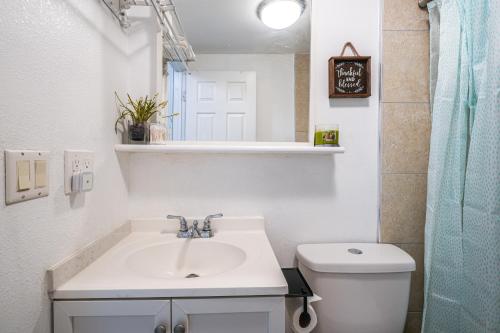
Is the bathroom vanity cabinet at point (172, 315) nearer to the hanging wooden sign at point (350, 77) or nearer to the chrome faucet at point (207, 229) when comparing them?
the chrome faucet at point (207, 229)

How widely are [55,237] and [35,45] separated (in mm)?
458

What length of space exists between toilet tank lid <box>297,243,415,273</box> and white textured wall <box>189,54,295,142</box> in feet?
1.62

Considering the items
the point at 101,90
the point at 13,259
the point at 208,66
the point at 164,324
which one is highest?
the point at 208,66

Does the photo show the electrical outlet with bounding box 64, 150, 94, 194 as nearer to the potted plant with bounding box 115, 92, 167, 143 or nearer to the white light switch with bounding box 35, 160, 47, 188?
the white light switch with bounding box 35, 160, 47, 188

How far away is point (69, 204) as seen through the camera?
2.24 feet

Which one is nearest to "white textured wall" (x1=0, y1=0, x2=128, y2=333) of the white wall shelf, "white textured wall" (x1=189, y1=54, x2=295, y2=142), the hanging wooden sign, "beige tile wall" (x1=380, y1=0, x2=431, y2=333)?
the white wall shelf

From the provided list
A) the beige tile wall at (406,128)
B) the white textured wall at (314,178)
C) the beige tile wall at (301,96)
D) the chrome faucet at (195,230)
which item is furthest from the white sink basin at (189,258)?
the beige tile wall at (406,128)

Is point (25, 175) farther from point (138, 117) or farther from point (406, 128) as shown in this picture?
point (406, 128)

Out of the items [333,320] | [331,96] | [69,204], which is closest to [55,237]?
[69,204]

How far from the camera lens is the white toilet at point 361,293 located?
91 cm

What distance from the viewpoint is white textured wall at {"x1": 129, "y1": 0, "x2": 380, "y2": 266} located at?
3.60 ft

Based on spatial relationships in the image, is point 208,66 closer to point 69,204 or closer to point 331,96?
point 331,96

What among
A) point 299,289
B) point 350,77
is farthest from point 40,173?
point 350,77

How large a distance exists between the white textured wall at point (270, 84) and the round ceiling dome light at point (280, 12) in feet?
0.46
